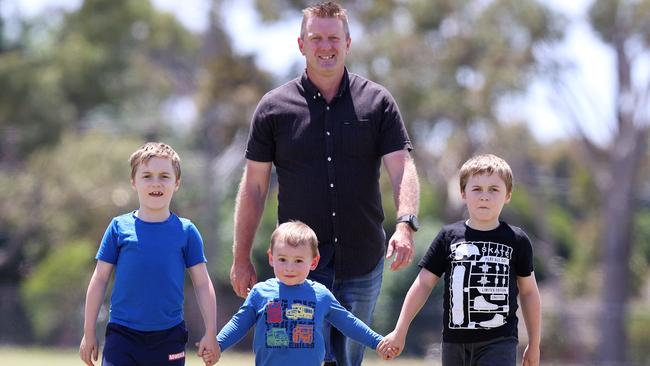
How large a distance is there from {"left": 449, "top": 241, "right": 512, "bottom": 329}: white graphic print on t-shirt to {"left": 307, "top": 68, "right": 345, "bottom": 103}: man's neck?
1322 mm

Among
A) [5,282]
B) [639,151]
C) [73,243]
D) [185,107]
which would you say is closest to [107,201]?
[73,243]

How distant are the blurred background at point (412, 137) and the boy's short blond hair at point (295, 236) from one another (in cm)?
2100

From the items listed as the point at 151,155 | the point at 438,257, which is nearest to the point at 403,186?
the point at 438,257

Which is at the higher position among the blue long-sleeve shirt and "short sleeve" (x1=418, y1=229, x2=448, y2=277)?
"short sleeve" (x1=418, y1=229, x2=448, y2=277)

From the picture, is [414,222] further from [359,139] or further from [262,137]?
[262,137]

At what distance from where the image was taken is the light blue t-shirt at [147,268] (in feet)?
20.4

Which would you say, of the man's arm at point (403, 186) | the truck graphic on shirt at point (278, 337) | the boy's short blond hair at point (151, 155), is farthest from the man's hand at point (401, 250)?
the boy's short blond hair at point (151, 155)

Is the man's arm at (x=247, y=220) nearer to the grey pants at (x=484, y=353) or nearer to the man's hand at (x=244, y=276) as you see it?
the man's hand at (x=244, y=276)

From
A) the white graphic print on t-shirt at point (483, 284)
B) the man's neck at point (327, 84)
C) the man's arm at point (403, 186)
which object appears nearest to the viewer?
the white graphic print on t-shirt at point (483, 284)

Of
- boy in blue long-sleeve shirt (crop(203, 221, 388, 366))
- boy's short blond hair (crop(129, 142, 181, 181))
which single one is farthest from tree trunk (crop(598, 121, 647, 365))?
boy's short blond hair (crop(129, 142, 181, 181))

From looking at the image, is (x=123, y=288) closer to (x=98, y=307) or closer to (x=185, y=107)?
(x=98, y=307)

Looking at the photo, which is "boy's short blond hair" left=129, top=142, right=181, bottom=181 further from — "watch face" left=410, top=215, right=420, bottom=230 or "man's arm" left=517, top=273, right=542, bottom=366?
"man's arm" left=517, top=273, right=542, bottom=366

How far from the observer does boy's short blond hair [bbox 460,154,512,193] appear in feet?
21.2

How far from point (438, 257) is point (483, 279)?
11.2 inches
